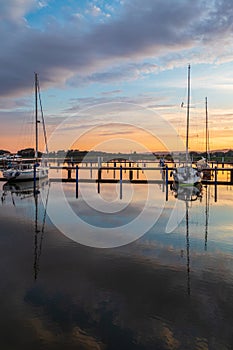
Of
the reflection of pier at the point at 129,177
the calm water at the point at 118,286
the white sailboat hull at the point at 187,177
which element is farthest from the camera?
the reflection of pier at the point at 129,177

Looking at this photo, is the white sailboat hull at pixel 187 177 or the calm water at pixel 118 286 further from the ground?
the white sailboat hull at pixel 187 177

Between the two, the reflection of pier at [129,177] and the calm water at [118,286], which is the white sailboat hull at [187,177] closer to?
the reflection of pier at [129,177]

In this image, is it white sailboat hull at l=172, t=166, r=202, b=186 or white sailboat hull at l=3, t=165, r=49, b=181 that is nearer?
white sailboat hull at l=172, t=166, r=202, b=186

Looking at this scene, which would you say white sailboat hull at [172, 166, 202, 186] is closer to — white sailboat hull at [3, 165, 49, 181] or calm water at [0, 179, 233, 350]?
calm water at [0, 179, 233, 350]

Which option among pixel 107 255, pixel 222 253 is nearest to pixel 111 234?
pixel 107 255

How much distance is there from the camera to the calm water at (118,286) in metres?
5.39

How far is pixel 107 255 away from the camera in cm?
973

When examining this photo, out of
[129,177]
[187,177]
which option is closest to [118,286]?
[187,177]

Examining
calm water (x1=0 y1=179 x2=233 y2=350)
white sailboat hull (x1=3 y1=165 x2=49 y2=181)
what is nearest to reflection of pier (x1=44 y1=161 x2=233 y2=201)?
white sailboat hull (x1=3 y1=165 x2=49 y2=181)

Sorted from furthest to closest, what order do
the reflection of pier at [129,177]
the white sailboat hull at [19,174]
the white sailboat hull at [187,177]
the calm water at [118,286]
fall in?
the white sailboat hull at [19,174] → the reflection of pier at [129,177] → the white sailboat hull at [187,177] → the calm water at [118,286]

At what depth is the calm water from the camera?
5.39m

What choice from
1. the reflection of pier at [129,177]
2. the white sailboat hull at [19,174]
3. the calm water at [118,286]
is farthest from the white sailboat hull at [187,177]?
the white sailboat hull at [19,174]

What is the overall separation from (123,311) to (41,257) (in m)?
4.03

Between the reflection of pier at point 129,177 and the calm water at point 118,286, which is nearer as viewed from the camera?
the calm water at point 118,286
